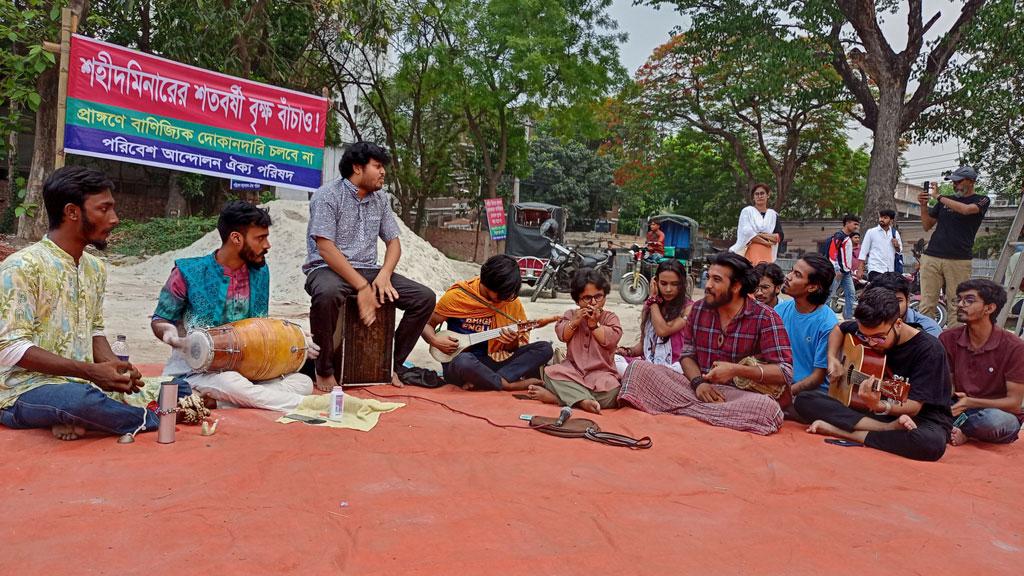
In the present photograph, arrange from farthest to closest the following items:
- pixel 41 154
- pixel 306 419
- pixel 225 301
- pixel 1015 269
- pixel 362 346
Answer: pixel 41 154 → pixel 1015 269 → pixel 362 346 → pixel 225 301 → pixel 306 419

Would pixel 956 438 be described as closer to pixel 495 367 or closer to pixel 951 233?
pixel 495 367

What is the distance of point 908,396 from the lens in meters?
3.99

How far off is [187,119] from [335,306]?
2.59 meters

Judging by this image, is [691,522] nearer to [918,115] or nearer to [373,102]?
[918,115]

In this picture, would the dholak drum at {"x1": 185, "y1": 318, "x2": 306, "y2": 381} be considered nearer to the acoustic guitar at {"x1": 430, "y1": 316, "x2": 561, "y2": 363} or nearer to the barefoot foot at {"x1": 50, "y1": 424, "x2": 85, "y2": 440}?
the barefoot foot at {"x1": 50, "y1": 424, "x2": 85, "y2": 440}

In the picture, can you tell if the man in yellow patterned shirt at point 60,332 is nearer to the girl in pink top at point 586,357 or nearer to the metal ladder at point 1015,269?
the girl in pink top at point 586,357

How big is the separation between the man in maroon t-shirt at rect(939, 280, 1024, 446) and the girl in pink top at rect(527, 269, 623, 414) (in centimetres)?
200

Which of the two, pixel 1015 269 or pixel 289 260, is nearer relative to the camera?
pixel 1015 269

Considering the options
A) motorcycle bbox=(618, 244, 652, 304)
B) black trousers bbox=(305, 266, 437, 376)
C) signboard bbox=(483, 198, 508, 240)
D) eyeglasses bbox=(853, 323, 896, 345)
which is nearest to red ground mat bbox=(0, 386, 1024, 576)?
eyeglasses bbox=(853, 323, 896, 345)

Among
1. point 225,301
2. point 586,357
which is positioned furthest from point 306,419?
point 586,357

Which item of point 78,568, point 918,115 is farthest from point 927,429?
point 918,115

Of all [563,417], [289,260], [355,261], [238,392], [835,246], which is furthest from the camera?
[289,260]

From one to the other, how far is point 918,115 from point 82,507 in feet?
56.6

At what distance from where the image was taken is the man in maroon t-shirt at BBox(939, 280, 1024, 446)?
4.23 metres
